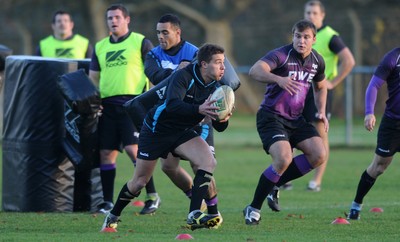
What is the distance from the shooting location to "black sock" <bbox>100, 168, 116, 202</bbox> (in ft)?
36.1

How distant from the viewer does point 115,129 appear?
36.1 feet

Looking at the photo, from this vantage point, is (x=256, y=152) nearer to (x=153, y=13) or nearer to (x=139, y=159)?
(x=139, y=159)

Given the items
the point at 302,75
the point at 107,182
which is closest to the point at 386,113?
the point at 302,75

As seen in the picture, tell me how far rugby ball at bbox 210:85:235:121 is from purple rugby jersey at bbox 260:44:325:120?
4.16 feet

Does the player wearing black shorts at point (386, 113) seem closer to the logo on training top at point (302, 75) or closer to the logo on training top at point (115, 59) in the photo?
the logo on training top at point (302, 75)

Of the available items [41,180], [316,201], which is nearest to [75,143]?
[41,180]

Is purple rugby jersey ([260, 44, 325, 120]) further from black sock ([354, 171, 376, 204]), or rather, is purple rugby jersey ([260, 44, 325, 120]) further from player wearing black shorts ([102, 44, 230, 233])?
player wearing black shorts ([102, 44, 230, 233])

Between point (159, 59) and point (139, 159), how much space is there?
1544 mm

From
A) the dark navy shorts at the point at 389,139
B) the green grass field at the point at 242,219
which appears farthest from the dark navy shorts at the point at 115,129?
the dark navy shorts at the point at 389,139

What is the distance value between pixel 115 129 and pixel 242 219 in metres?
1.84

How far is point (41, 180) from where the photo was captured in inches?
432

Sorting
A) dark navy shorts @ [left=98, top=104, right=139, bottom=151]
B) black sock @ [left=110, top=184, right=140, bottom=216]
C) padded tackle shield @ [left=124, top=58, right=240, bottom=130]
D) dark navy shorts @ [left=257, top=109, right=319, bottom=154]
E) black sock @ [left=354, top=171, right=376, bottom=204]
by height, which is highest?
padded tackle shield @ [left=124, top=58, right=240, bottom=130]

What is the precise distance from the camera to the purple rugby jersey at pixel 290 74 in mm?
9844

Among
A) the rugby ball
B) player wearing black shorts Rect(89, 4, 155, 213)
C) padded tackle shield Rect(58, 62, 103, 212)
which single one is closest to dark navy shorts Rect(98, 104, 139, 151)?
player wearing black shorts Rect(89, 4, 155, 213)
